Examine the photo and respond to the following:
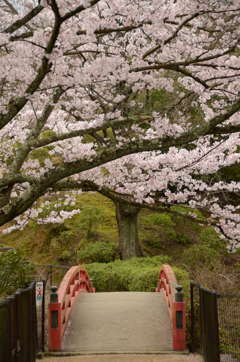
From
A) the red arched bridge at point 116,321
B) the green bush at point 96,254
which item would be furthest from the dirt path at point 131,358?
the green bush at point 96,254

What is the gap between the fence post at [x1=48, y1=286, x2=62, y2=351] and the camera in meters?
8.21

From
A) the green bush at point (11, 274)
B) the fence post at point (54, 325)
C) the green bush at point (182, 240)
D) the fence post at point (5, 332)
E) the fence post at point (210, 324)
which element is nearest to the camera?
the fence post at point (5, 332)

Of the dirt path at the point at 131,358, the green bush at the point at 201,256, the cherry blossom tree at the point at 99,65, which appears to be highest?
the cherry blossom tree at the point at 99,65

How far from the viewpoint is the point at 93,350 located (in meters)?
8.08

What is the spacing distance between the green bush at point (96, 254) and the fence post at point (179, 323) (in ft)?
25.8

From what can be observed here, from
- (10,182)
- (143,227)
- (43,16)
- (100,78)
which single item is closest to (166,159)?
(100,78)

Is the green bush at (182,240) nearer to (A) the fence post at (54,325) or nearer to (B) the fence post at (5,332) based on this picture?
(A) the fence post at (54,325)

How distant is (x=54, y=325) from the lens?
830 centimetres

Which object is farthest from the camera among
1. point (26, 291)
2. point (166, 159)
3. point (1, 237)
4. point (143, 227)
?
point (143, 227)

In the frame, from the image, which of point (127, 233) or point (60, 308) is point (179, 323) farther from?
point (127, 233)

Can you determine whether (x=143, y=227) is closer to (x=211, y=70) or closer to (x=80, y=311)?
(x=80, y=311)

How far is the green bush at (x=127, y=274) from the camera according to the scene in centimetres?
1352

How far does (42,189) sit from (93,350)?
392 cm

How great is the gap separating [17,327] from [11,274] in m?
3.18
